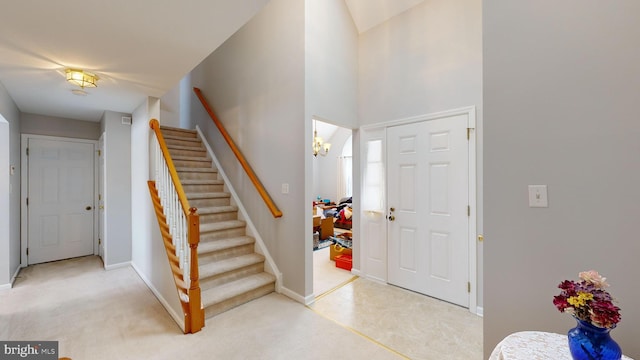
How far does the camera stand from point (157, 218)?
2787 mm

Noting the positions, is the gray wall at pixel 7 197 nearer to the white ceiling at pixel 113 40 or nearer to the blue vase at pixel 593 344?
the white ceiling at pixel 113 40

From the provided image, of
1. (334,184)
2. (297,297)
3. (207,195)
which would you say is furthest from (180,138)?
(334,184)

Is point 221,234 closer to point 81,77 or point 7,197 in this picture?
point 81,77

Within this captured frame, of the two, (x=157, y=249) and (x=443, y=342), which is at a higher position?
(x=157, y=249)

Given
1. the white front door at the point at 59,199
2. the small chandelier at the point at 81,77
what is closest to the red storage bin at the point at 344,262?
the small chandelier at the point at 81,77

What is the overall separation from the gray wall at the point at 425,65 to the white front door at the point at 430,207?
0.51ft

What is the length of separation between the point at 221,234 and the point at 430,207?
2.52 metres

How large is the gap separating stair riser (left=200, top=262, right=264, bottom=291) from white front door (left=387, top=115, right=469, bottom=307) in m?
1.63

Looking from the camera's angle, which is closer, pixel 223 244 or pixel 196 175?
pixel 223 244

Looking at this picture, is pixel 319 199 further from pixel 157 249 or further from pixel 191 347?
pixel 191 347

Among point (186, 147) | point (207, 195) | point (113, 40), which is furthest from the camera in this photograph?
point (186, 147)

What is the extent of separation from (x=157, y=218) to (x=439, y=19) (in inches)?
146

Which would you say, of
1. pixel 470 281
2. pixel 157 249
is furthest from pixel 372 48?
pixel 157 249

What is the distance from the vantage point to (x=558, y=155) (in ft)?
4.29
